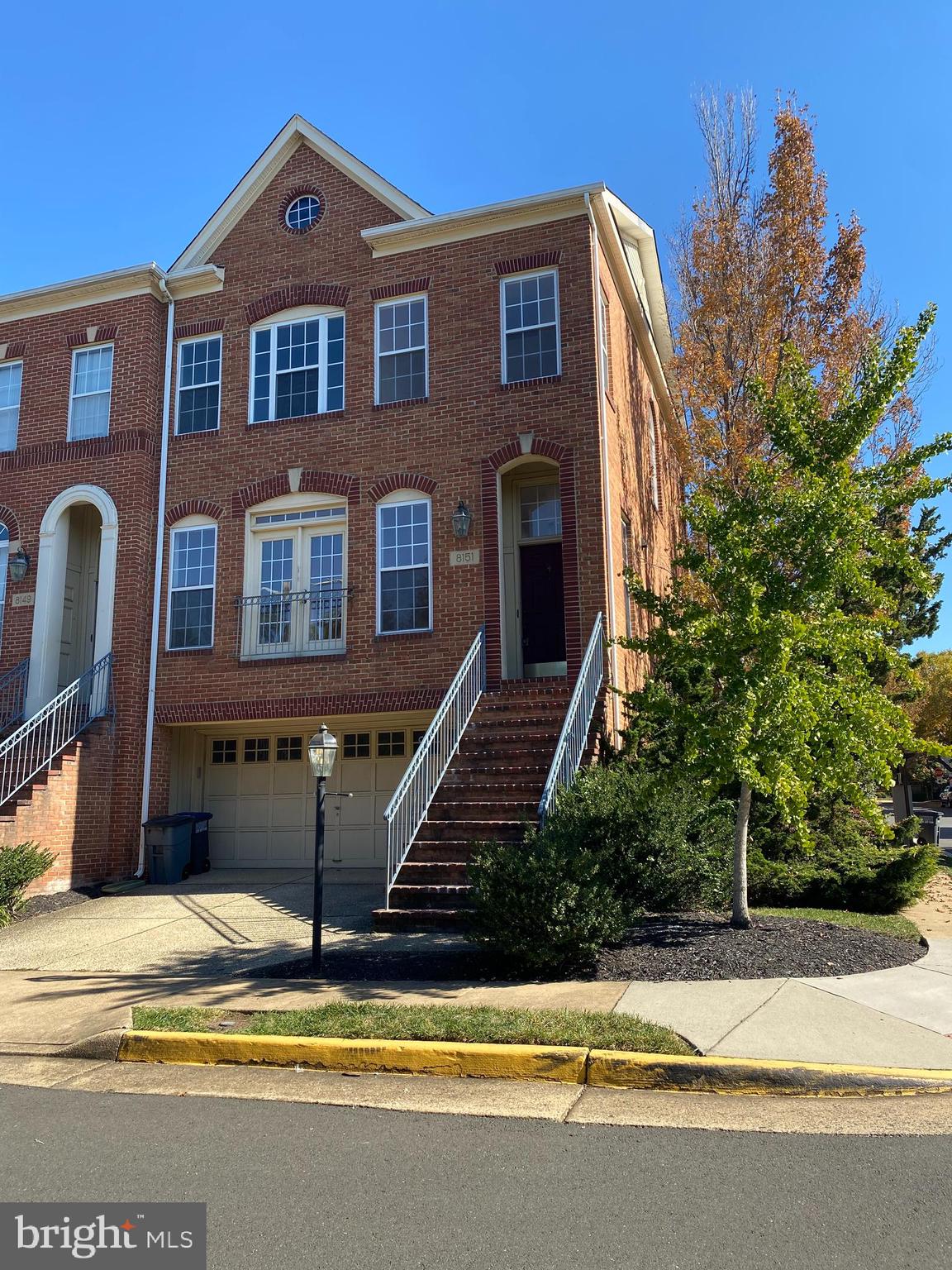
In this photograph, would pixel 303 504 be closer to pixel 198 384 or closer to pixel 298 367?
pixel 298 367

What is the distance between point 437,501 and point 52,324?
798 centimetres

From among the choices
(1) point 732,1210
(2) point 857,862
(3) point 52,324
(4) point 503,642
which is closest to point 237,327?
(3) point 52,324

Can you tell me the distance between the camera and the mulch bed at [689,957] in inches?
296

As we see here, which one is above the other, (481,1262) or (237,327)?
(237,327)

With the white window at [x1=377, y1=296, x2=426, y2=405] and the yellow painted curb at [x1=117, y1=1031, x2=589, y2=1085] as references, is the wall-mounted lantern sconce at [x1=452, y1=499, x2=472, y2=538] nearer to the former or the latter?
the white window at [x1=377, y1=296, x2=426, y2=405]

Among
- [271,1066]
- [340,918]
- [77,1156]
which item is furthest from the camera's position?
[340,918]

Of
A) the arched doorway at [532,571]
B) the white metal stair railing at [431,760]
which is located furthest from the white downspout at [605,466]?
the white metal stair railing at [431,760]

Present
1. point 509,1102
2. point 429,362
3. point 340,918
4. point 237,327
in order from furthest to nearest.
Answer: point 237,327, point 429,362, point 340,918, point 509,1102

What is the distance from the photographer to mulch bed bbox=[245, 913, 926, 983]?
24.6 ft

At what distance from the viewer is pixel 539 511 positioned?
15.1m

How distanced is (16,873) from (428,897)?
5.41m

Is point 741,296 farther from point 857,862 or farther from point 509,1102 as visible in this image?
point 509,1102

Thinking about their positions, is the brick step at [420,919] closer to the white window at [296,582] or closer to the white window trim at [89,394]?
the white window at [296,582]

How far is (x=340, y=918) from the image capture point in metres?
10.6
